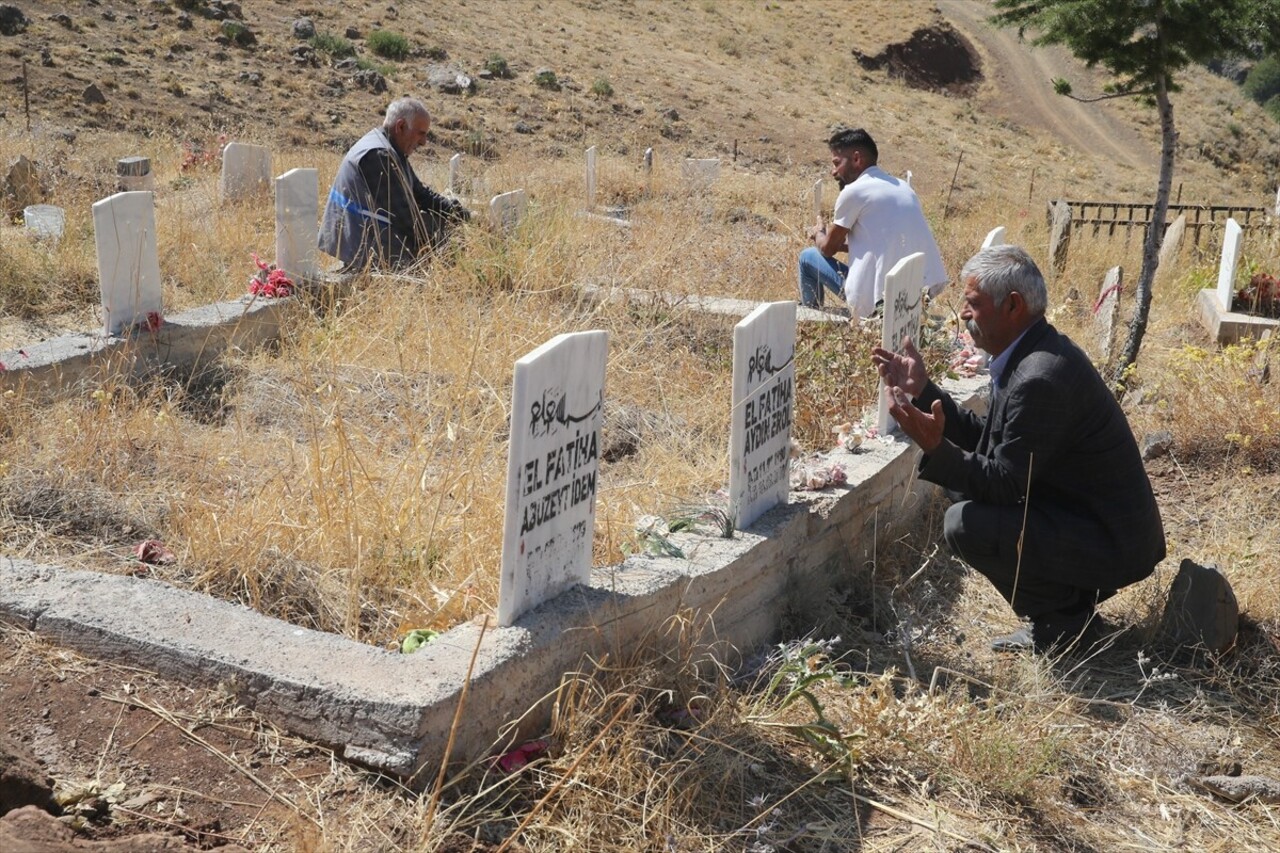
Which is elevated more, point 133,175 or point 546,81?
point 546,81

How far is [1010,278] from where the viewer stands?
418cm

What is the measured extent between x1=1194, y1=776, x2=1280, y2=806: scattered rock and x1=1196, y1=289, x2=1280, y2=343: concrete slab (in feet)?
16.9

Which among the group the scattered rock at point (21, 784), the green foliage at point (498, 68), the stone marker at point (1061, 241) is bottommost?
the scattered rock at point (21, 784)

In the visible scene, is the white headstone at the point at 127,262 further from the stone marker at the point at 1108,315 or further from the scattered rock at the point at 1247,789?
the stone marker at the point at 1108,315

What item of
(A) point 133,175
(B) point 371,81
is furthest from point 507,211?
(B) point 371,81

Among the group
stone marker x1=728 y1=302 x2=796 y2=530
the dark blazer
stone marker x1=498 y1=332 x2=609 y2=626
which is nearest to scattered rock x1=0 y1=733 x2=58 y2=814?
stone marker x1=498 y1=332 x2=609 y2=626

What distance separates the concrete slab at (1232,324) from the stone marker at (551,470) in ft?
19.8

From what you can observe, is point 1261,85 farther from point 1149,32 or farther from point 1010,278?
point 1010,278

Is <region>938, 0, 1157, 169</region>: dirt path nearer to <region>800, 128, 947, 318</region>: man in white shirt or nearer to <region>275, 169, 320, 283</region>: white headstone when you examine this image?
<region>800, 128, 947, 318</region>: man in white shirt

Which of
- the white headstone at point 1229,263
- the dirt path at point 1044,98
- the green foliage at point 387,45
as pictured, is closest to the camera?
the white headstone at point 1229,263

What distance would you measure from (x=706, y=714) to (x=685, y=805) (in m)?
0.43

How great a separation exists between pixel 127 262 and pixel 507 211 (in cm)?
285

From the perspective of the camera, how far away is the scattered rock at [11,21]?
2334 cm

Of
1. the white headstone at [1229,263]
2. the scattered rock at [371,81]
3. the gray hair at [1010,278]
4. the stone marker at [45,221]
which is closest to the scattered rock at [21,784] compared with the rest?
the gray hair at [1010,278]
